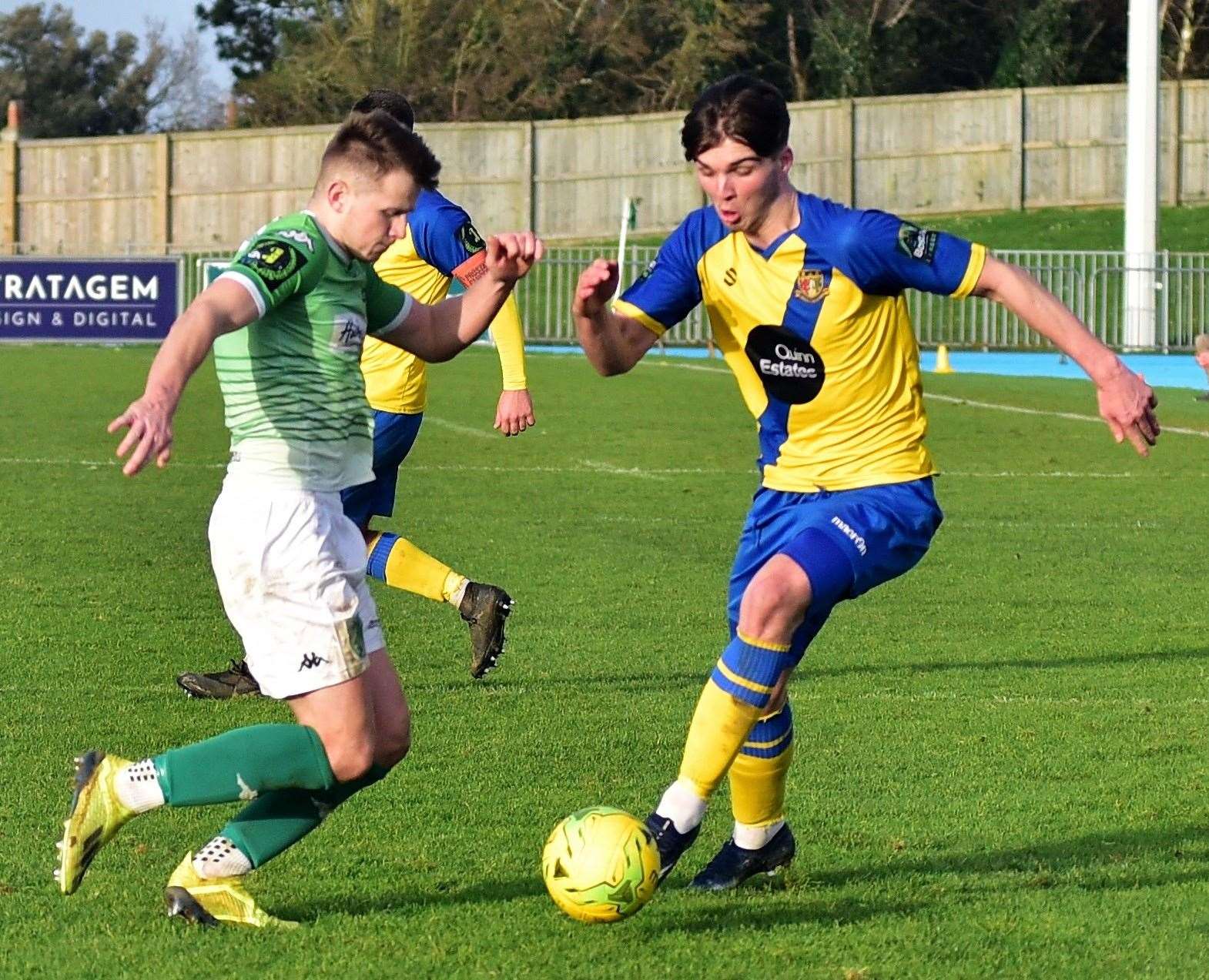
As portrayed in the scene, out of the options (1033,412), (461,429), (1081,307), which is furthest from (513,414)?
(1081,307)

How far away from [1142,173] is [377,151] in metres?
27.8

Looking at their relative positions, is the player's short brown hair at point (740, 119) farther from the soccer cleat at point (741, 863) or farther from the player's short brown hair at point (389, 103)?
the player's short brown hair at point (389, 103)

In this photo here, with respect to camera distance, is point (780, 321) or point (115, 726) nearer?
point (780, 321)

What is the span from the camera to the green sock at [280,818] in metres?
4.65

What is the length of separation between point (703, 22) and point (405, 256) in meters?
42.6

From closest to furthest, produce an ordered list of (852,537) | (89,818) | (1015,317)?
(89,818)
(852,537)
(1015,317)

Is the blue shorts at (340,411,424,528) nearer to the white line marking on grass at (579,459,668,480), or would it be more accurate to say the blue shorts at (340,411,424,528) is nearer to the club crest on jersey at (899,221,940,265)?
the club crest on jersey at (899,221,940,265)

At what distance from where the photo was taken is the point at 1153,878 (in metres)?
5.13

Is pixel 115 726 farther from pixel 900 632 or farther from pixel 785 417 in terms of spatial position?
pixel 900 632

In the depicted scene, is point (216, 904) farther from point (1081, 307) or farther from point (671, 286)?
point (1081, 307)

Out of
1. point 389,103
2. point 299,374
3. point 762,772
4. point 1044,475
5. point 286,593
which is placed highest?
point 389,103

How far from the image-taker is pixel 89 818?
4.53 m

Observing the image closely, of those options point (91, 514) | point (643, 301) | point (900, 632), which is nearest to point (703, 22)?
point (91, 514)

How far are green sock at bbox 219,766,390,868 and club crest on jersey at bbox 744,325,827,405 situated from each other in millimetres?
1449
